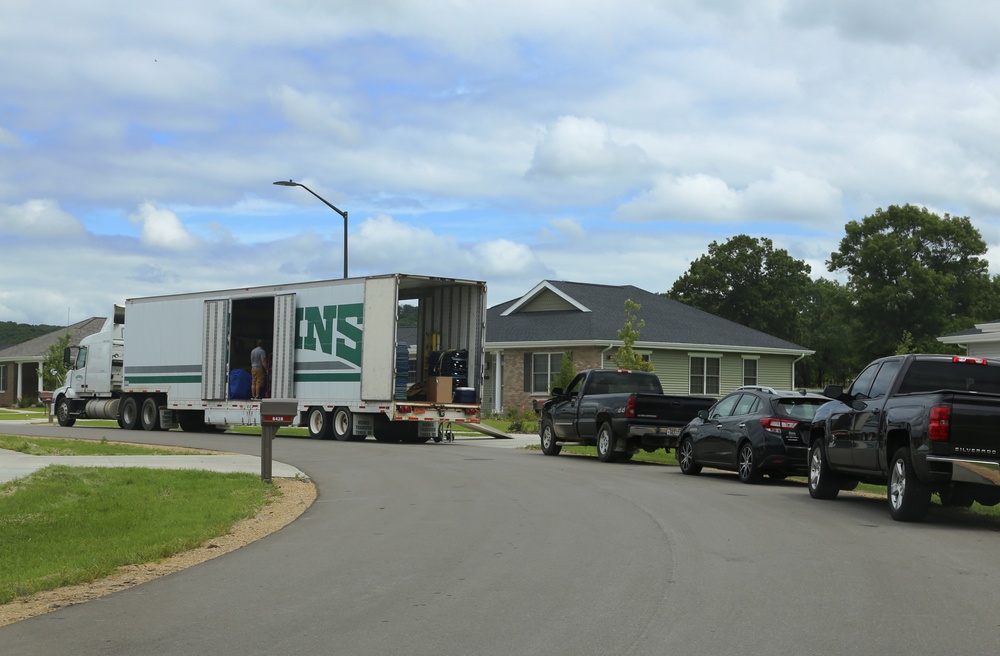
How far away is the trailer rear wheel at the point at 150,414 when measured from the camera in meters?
35.7

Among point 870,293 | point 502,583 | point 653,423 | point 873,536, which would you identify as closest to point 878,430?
point 873,536

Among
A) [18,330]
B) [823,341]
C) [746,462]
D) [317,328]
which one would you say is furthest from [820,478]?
[18,330]

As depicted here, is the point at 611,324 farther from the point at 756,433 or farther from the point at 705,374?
the point at 756,433

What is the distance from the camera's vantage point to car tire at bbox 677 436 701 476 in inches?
794

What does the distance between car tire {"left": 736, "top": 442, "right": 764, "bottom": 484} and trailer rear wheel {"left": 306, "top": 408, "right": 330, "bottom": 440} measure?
14160 millimetres

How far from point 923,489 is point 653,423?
958cm

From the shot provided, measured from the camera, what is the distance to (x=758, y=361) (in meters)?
47.2

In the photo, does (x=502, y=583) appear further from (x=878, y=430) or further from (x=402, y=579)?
(x=878, y=430)

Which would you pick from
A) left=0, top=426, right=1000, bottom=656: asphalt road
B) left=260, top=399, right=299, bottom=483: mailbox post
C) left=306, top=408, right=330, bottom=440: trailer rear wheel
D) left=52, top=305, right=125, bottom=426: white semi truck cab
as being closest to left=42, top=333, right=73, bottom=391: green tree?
left=52, top=305, right=125, bottom=426: white semi truck cab

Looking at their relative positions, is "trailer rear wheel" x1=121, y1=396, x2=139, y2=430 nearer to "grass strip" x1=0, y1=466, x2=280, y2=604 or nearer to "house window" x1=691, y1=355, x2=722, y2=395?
"grass strip" x1=0, y1=466, x2=280, y2=604

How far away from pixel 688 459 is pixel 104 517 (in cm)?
1059

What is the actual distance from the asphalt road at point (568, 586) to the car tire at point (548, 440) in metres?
10.3

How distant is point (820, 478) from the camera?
15.9 meters

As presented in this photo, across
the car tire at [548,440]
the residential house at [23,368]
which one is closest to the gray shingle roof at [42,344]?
the residential house at [23,368]
